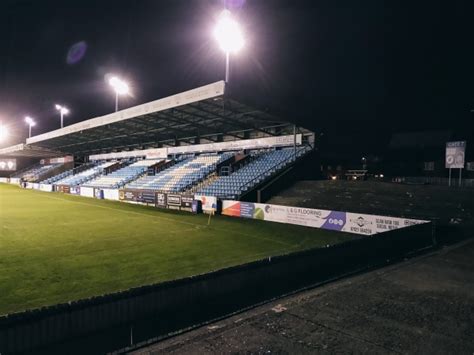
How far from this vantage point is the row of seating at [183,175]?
1271 inches

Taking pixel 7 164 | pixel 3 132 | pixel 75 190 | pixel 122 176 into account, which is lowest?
pixel 75 190

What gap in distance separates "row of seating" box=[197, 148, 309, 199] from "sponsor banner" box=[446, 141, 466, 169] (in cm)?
1133

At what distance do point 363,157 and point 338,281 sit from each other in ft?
90.4

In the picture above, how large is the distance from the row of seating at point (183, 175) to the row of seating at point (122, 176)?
7.11ft

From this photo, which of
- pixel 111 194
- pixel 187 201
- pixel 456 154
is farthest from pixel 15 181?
pixel 456 154

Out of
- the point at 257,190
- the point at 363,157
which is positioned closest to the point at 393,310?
the point at 257,190

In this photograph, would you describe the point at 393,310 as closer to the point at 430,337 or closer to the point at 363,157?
the point at 430,337

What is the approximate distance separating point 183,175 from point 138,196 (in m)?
5.53

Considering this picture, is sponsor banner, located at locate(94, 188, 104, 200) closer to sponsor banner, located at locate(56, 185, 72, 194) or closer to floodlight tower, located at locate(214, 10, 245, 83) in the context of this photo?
sponsor banner, located at locate(56, 185, 72, 194)

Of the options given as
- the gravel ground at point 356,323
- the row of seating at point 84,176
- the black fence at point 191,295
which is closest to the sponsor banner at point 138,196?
the row of seating at point 84,176

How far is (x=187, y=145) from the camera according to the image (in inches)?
1614

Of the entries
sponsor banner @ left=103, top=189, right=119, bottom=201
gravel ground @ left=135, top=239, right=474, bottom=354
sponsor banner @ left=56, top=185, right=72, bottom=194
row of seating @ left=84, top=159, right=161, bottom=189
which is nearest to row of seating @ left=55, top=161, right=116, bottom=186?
sponsor banner @ left=56, top=185, right=72, bottom=194

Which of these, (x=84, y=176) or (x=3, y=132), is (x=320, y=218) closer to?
(x=84, y=176)

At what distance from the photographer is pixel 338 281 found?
8773 millimetres
